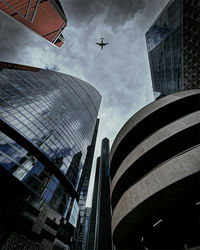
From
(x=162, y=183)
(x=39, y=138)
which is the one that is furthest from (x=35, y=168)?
(x=162, y=183)

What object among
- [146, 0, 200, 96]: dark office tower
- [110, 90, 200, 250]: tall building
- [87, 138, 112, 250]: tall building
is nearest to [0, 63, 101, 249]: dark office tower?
[110, 90, 200, 250]: tall building

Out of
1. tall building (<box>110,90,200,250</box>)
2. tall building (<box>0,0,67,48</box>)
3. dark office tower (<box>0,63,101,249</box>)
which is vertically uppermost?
tall building (<box>0,0,67,48</box>)

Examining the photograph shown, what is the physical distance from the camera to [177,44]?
22.0m

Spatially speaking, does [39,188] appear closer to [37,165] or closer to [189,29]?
[37,165]

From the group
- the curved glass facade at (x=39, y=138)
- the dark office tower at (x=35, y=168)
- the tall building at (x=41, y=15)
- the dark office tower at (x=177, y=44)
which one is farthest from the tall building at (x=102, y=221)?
the tall building at (x=41, y=15)

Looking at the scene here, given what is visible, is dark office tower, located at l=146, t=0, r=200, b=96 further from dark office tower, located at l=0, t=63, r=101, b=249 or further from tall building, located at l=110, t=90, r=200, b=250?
dark office tower, located at l=0, t=63, r=101, b=249

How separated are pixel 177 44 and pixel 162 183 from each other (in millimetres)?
26101

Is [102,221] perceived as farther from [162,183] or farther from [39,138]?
[162,183]

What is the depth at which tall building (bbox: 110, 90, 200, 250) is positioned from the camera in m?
6.60

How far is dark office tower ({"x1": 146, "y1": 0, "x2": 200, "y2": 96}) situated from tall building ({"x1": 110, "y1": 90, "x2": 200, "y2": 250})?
13888 mm

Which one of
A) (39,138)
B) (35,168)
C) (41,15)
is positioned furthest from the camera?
(41,15)

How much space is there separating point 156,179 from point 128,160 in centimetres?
363

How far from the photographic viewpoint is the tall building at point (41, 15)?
23.0 metres

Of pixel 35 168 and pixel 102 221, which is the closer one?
pixel 35 168
